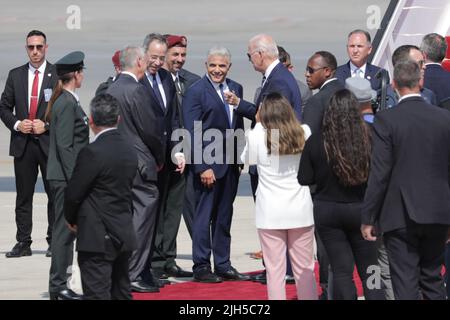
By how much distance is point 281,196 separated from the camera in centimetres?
745

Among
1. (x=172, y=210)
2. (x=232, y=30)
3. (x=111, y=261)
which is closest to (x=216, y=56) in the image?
(x=172, y=210)

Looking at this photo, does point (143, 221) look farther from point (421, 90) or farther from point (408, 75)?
point (408, 75)

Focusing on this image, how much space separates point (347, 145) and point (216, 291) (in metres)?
2.38

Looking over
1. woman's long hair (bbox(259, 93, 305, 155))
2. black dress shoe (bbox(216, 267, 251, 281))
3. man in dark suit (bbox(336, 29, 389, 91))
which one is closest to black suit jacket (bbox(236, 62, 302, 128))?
woman's long hair (bbox(259, 93, 305, 155))

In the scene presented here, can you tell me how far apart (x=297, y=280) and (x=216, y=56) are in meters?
2.34

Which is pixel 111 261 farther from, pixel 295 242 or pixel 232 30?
pixel 232 30

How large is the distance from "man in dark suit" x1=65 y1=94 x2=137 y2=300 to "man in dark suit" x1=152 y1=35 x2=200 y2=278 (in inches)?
104

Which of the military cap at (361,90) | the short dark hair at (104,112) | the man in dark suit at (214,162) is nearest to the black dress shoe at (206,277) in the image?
the man in dark suit at (214,162)

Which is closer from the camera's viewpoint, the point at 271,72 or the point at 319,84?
the point at 319,84

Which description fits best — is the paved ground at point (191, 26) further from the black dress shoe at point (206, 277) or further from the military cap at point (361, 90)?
the military cap at point (361, 90)

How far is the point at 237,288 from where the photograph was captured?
9055 millimetres

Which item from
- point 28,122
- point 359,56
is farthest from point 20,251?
point 359,56

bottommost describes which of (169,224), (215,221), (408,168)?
(169,224)

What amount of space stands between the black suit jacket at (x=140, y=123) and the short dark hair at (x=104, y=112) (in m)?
1.64
